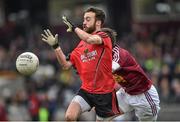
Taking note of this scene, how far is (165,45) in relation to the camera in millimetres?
22609

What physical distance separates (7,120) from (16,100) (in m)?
1.14

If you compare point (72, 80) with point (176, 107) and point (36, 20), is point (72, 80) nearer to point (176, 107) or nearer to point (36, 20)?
point (176, 107)

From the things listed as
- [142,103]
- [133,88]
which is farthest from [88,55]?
[142,103]

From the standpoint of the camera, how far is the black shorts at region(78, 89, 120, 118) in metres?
10.9

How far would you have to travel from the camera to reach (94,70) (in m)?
10.8

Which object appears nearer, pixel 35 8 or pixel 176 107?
pixel 176 107

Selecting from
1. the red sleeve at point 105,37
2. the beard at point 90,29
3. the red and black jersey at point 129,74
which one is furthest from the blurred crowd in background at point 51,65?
the red sleeve at point 105,37

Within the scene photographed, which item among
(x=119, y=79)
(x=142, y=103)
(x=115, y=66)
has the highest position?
(x=115, y=66)

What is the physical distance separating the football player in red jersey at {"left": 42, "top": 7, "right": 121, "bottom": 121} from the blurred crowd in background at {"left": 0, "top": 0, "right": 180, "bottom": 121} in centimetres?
662

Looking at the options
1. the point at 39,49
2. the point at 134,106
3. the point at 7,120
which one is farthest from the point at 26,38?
the point at 134,106

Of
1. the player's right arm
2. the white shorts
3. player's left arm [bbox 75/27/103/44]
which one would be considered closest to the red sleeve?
player's left arm [bbox 75/27/103/44]

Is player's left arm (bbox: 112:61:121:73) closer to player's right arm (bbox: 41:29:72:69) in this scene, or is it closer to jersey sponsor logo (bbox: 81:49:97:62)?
jersey sponsor logo (bbox: 81:49:97:62)

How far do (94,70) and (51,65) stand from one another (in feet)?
34.8

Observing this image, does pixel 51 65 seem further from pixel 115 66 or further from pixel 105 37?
pixel 105 37
